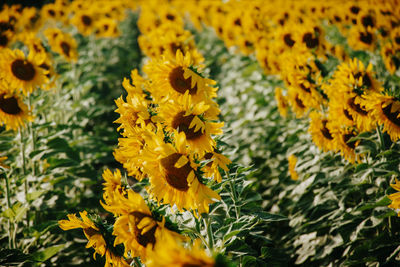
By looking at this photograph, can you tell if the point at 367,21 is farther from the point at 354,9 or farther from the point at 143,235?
the point at 143,235

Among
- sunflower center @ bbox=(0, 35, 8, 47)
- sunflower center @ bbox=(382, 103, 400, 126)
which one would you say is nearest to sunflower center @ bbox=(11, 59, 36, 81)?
sunflower center @ bbox=(0, 35, 8, 47)

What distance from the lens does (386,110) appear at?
2287 millimetres

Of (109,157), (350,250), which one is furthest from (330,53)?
(109,157)

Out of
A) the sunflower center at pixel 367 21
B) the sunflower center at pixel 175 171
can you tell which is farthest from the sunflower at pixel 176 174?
the sunflower center at pixel 367 21

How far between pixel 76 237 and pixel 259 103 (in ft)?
10.1

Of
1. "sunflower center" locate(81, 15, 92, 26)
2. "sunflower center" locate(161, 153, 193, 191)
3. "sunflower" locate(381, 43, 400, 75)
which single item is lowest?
"sunflower center" locate(161, 153, 193, 191)

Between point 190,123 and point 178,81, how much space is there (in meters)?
0.70

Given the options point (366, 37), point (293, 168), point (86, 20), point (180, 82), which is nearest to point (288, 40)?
point (366, 37)

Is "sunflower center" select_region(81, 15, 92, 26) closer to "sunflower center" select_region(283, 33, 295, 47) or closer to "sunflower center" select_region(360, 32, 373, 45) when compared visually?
"sunflower center" select_region(283, 33, 295, 47)

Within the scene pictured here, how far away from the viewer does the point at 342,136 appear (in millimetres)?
2756

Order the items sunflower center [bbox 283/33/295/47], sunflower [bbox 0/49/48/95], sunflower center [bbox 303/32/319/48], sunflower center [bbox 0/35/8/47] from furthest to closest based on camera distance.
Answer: sunflower center [bbox 0/35/8/47] → sunflower center [bbox 283/33/295/47] → sunflower center [bbox 303/32/319/48] → sunflower [bbox 0/49/48/95]

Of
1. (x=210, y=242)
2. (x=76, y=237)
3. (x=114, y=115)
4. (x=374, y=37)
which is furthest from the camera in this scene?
(x=114, y=115)

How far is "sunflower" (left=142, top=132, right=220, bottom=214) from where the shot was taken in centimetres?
157

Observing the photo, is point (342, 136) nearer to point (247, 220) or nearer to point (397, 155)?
point (397, 155)
